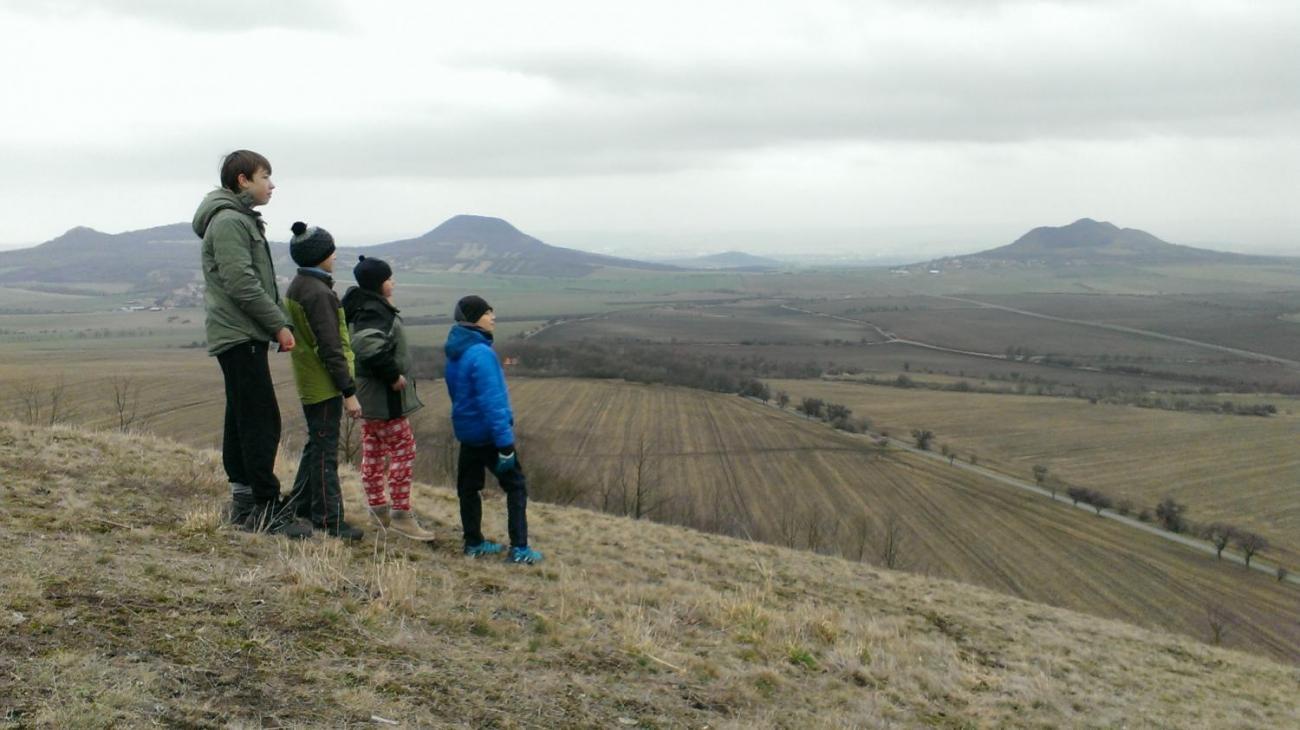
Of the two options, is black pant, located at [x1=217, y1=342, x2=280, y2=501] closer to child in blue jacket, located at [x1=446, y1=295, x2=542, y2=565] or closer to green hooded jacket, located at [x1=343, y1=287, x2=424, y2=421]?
green hooded jacket, located at [x1=343, y1=287, x2=424, y2=421]

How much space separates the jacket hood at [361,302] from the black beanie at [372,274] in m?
0.06

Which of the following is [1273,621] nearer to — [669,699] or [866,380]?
[669,699]

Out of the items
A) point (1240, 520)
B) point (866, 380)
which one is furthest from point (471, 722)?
point (866, 380)

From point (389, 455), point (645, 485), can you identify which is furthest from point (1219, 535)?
point (389, 455)

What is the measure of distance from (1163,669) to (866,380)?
242 feet

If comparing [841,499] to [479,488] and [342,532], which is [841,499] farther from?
[342,532]

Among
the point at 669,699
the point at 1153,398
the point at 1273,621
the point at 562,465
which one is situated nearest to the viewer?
the point at 669,699

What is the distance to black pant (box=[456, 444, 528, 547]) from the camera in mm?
6598

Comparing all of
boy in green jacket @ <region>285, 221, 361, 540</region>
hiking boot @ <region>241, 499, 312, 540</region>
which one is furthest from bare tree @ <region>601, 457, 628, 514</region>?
hiking boot @ <region>241, 499, 312, 540</region>

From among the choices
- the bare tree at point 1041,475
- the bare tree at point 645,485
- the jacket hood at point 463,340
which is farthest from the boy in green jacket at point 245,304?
the bare tree at point 1041,475

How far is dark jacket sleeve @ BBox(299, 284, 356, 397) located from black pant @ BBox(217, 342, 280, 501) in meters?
0.40

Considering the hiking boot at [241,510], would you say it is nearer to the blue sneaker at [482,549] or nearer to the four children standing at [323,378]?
the four children standing at [323,378]

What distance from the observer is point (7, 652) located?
3340 mm

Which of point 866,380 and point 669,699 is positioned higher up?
point 669,699
